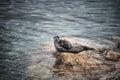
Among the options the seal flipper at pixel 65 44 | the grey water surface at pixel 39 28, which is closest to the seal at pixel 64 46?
the seal flipper at pixel 65 44

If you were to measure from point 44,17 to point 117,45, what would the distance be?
6.87m

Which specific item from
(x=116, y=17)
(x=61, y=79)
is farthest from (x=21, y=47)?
(x=116, y=17)

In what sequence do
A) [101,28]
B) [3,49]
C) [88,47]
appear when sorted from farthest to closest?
[101,28] < [3,49] < [88,47]

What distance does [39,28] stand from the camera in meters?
12.3

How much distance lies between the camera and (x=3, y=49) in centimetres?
883

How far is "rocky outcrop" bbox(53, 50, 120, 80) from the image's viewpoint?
6355mm

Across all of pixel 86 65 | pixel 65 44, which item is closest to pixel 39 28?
pixel 65 44

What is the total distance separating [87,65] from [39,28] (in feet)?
19.7

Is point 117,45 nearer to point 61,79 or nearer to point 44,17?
point 61,79

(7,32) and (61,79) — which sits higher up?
(7,32)

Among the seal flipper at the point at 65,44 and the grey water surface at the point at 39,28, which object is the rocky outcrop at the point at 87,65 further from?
the grey water surface at the point at 39,28

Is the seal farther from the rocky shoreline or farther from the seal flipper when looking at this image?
the rocky shoreline

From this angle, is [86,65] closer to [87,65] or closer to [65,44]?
[87,65]

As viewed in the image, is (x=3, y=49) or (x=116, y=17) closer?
(x=3, y=49)
